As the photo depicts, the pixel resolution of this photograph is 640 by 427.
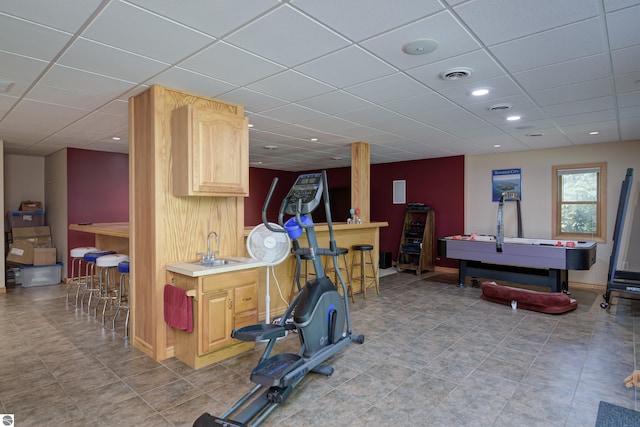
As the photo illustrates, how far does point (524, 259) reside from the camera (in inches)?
220

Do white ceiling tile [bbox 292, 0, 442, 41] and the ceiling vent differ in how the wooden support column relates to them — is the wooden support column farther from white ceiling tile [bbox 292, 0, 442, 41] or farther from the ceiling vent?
white ceiling tile [bbox 292, 0, 442, 41]

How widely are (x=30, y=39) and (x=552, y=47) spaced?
356 centimetres

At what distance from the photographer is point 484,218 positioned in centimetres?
754

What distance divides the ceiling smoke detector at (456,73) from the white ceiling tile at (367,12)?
0.95 m

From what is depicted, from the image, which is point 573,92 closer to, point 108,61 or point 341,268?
point 341,268

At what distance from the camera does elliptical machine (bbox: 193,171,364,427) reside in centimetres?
244

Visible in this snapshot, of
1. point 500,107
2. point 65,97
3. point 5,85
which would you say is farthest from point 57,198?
point 500,107

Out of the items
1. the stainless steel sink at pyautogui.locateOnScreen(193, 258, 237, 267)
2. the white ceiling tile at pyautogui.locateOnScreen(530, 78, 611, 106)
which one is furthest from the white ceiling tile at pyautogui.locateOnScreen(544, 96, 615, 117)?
the stainless steel sink at pyautogui.locateOnScreen(193, 258, 237, 267)

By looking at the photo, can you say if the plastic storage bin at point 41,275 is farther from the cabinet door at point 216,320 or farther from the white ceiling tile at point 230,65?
the white ceiling tile at point 230,65

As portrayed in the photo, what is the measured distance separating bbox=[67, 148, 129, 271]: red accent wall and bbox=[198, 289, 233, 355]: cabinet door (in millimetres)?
4936

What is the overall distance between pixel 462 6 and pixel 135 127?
123 inches

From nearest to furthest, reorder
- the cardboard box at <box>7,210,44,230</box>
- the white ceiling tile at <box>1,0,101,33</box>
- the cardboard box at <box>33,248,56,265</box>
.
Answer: the white ceiling tile at <box>1,0,101,33</box>, the cardboard box at <box>33,248,56,265</box>, the cardboard box at <box>7,210,44,230</box>

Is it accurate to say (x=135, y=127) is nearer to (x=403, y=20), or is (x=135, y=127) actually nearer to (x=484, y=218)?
(x=403, y=20)

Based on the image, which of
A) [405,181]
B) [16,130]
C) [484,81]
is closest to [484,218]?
[405,181]
